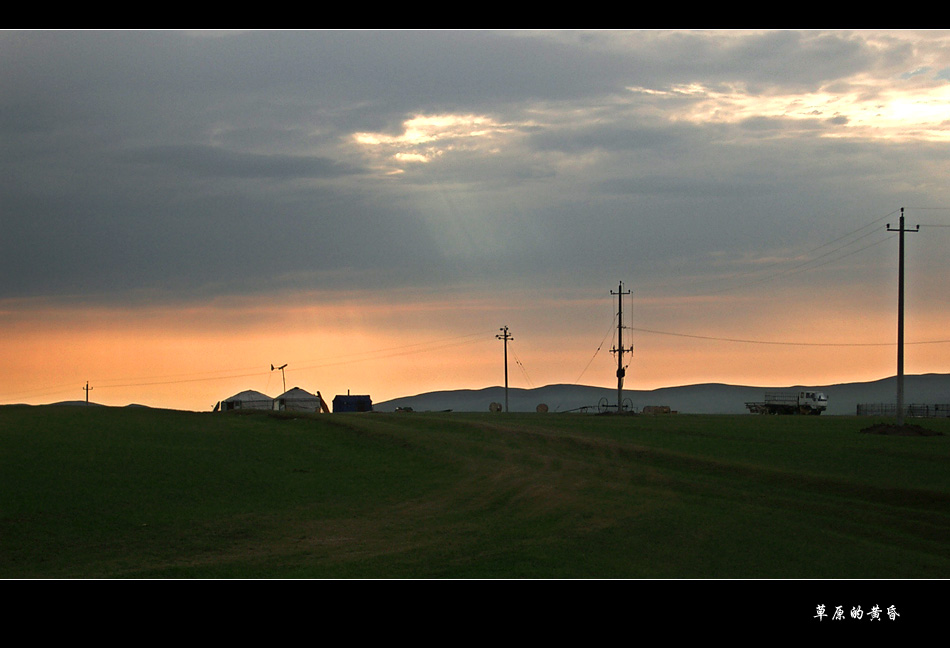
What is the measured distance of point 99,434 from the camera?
115 ft

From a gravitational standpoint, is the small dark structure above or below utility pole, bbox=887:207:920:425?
below

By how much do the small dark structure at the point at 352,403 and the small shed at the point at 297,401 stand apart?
2.21 meters

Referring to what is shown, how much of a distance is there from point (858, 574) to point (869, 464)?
60.7 ft

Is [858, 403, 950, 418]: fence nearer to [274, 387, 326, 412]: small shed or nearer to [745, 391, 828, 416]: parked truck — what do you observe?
[745, 391, 828, 416]: parked truck

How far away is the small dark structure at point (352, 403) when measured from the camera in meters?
99.1

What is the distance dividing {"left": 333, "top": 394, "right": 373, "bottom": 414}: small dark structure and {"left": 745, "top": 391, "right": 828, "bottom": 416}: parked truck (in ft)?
152

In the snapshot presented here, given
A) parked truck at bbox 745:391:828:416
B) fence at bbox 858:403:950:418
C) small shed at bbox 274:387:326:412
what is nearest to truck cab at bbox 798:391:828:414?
parked truck at bbox 745:391:828:416

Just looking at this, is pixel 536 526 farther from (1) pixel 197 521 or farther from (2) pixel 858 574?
(1) pixel 197 521

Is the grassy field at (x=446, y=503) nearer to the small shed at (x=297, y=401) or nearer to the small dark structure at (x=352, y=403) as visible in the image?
the small shed at (x=297, y=401)

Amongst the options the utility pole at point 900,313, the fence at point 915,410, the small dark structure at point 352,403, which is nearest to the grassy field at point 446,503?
the utility pole at point 900,313

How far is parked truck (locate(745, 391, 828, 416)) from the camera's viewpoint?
9850 centimetres

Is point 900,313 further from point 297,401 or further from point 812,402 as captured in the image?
point 297,401
